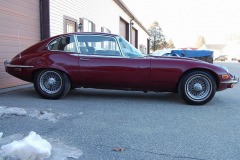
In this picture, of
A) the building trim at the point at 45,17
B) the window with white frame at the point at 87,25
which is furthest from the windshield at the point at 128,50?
the window with white frame at the point at 87,25

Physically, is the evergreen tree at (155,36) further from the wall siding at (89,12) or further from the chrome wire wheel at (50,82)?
the chrome wire wheel at (50,82)

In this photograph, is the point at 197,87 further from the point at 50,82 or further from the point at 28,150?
the point at 28,150

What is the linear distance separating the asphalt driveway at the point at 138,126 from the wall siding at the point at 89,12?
4093mm

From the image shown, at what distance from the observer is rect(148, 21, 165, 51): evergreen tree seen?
6319 centimetres

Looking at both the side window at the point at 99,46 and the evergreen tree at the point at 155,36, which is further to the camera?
the evergreen tree at the point at 155,36

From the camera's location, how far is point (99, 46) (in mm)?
5027

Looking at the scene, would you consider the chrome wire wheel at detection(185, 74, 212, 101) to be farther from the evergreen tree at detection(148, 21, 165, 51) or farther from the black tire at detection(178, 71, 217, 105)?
the evergreen tree at detection(148, 21, 165, 51)

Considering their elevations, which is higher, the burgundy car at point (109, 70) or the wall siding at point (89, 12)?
the wall siding at point (89, 12)

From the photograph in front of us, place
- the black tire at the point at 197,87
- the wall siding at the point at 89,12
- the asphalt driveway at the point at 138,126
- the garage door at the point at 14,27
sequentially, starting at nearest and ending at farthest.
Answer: the asphalt driveway at the point at 138,126
the black tire at the point at 197,87
the garage door at the point at 14,27
the wall siding at the point at 89,12

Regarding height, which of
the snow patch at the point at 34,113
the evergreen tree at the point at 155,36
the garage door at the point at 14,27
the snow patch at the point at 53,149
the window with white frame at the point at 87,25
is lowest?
the snow patch at the point at 53,149

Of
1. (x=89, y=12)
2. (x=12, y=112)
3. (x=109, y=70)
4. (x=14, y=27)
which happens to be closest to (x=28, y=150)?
(x=12, y=112)

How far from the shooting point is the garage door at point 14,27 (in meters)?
6.19

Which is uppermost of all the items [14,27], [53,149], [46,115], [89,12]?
[89,12]

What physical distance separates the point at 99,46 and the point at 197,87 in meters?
2.22
